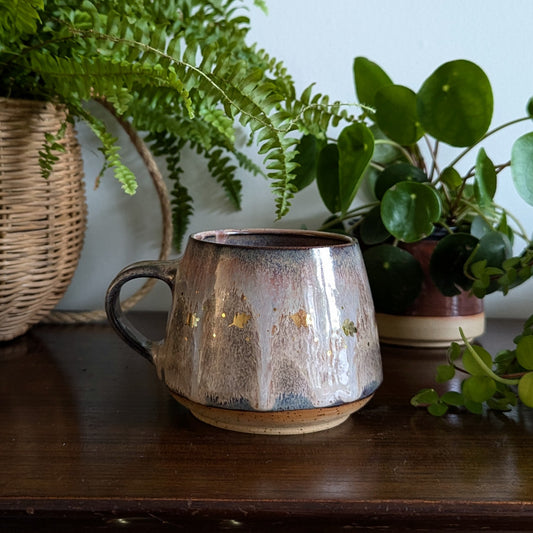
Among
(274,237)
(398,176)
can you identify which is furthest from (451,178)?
(274,237)

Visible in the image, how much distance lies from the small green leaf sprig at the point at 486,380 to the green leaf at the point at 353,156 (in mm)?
167

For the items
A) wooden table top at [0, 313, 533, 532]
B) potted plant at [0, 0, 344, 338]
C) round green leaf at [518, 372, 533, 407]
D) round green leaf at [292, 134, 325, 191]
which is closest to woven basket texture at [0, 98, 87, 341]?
potted plant at [0, 0, 344, 338]

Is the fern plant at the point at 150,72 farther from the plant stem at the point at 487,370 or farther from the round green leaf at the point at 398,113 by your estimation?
the plant stem at the point at 487,370

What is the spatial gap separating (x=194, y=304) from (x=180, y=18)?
0.36 meters

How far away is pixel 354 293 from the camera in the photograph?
44 centimetres

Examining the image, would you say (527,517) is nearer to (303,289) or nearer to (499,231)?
(303,289)

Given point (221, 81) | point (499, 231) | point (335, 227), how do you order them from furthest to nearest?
point (335, 227) < point (499, 231) < point (221, 81)

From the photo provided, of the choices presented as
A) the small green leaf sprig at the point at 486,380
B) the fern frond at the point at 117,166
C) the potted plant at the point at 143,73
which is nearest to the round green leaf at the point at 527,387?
the small green leaf sprig at the point at 486,380

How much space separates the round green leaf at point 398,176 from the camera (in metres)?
0.64

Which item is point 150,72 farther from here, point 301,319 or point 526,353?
point 526,353

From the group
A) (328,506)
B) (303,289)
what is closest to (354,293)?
(303,289)

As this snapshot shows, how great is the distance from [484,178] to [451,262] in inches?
3.3

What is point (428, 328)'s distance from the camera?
26.1 inches

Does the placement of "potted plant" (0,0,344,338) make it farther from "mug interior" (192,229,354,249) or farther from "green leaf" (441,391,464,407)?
"green leaf" (441,391,464,407)
